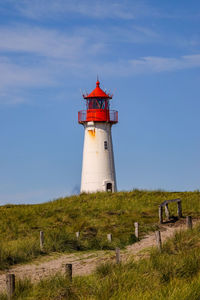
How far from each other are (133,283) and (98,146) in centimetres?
2898

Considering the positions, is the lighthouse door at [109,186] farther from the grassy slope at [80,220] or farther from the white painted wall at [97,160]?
the grassy slope at [80,220]

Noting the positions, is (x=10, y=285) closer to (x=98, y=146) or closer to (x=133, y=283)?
(x=133, y=283)

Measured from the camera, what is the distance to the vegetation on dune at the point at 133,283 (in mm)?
10656

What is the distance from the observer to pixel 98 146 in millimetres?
40406

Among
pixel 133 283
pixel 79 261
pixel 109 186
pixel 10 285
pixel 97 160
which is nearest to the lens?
pixel 10 285

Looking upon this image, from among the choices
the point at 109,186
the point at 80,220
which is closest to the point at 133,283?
the point at 80,220

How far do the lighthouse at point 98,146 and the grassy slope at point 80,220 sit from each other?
2.57m

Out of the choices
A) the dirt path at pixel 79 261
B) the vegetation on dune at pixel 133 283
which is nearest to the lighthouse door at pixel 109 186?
the dirt path at pixel 79 261

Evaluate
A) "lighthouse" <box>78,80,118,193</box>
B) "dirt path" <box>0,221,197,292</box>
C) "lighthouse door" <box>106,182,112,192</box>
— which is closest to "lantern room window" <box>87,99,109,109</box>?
"lighthouse" <box>78,80,118,193</box>

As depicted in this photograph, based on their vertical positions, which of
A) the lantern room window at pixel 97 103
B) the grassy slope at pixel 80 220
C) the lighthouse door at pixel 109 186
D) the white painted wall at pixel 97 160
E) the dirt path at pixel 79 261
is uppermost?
the lantern room window at pixel 97 103

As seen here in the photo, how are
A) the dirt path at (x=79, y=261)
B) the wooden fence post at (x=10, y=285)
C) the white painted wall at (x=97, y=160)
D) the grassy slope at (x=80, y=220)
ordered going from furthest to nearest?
1. the white painted wall at (x=97, y=160)
2. the grassy slope at (x=80, y=220)
3. the dirt path at (x=79, y=261)
4. the wooden fence post at (x=10, y=285)

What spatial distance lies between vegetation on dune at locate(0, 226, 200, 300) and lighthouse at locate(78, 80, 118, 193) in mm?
25680

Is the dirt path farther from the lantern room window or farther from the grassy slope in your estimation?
the lantern room window

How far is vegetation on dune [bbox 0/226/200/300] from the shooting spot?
10.7 meters
